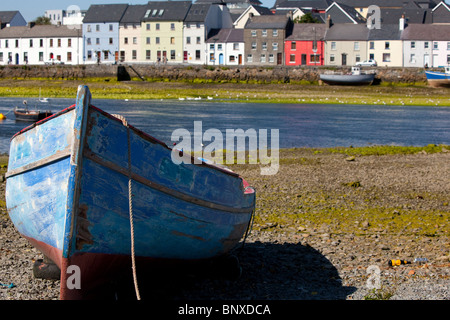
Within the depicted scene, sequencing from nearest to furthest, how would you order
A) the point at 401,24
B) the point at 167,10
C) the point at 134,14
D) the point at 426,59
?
1. the point at 426,59
2. the point at 401,24
3. the point at 167,10
4. the point at 134,14

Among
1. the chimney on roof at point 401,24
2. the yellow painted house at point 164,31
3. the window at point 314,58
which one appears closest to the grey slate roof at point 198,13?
the yellow painted house at point 164,31

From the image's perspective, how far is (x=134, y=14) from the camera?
98125mm

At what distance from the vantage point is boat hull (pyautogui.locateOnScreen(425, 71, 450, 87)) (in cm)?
6939

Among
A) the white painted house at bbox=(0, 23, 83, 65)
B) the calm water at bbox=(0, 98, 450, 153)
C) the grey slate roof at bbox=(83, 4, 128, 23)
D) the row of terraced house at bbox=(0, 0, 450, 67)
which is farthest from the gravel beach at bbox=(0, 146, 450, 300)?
the white painted house at bbox=(0, 23, 83, 65)

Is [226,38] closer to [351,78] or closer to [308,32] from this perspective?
[308,32]

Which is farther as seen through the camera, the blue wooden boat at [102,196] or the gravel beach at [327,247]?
the gravel beach at [327,247]

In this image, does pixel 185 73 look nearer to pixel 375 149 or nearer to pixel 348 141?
pixel 348 141

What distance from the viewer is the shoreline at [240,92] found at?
60.8m

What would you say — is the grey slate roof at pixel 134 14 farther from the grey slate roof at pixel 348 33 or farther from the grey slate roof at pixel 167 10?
the grey slate roof at pixel 348 33

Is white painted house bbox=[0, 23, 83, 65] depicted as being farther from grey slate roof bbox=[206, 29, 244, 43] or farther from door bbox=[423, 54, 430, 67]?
door bbox=[423, 54, 430, 67]

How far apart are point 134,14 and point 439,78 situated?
47892mm

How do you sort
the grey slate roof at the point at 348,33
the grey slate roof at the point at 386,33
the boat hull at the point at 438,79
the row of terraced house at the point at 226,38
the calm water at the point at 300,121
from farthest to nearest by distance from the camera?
the grey slate roof at the point at 348,33, the row of terraced house at the point at 226,38, the grey slate roof at the point at 386,33, the boat hull at the point at 438,79, the calm water at the point at 300,121

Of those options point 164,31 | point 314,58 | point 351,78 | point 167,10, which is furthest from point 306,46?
point 167,10

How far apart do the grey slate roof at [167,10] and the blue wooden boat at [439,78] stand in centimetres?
3828
